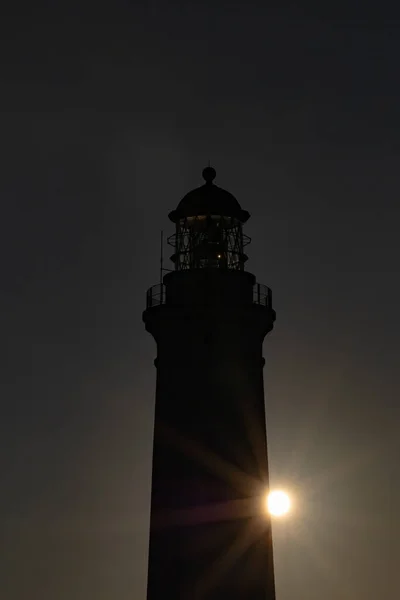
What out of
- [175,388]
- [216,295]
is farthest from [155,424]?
[216,295]

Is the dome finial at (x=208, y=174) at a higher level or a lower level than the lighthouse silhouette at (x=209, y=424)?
higher

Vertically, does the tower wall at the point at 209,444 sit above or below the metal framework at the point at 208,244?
below

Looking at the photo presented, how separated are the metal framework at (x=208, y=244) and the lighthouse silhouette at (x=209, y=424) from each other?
0.10 ft

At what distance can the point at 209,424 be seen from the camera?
1459 inches

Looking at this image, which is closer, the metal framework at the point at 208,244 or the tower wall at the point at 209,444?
the tower wall at the point at 209,444

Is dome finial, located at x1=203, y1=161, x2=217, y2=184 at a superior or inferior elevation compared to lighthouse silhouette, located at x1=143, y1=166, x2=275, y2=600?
superior

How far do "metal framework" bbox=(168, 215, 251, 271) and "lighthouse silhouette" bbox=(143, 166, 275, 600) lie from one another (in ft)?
0.10

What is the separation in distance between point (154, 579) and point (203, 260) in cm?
923

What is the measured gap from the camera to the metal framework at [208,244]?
39.2 m

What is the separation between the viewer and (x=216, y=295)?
125 feet

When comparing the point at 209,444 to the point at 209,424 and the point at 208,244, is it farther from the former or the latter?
the point at 208,244

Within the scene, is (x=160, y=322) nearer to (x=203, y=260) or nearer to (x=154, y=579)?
(x=203, y=260)

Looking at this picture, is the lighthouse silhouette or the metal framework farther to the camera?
the metal framework

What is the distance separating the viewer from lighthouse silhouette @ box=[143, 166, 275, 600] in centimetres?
3628
